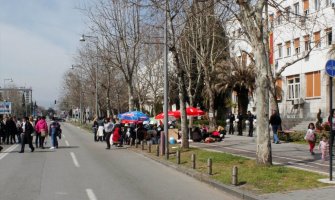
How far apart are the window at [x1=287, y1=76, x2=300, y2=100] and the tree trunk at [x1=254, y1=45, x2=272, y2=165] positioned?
94.1 feet

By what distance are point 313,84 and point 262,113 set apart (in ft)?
88.0

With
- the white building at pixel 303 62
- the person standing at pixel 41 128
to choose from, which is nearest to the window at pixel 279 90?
the white building at pixel 303 62

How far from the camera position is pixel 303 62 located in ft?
135

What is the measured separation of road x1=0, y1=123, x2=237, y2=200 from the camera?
423 inches

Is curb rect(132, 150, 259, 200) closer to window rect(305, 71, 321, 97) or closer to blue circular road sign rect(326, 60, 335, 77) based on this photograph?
blue circular road sign rect(326, 60, 335, 77)

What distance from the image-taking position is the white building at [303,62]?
36.6 meters

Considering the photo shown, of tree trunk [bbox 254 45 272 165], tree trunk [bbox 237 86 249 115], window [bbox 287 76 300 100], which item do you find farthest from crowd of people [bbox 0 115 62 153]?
window [bbox 287 76 300 100]

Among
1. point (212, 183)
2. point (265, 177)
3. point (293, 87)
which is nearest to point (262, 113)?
point (265, 177)

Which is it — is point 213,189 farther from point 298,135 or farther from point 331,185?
point 298,135

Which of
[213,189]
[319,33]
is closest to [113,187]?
[213,189]

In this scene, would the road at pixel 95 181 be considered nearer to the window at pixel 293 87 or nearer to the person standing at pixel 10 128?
the person standing at pixel 10 128

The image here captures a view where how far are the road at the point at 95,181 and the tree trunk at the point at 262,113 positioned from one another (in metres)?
2.36

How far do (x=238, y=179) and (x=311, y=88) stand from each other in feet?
96.2

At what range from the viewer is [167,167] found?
1736 cm
